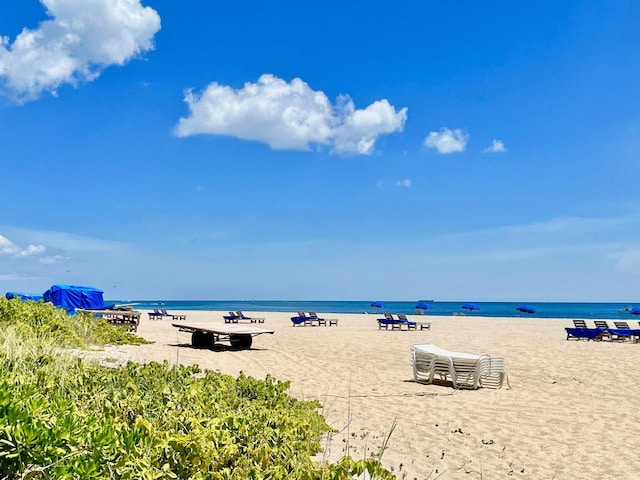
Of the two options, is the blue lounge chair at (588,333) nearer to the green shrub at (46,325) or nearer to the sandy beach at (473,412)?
the sandy beach at (473,412)

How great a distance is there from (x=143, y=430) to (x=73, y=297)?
22443 mm

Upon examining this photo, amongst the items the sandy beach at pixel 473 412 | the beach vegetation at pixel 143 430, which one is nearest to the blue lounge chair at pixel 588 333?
the sandy beach at pixel 473 412

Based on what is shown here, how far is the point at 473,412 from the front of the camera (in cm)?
770

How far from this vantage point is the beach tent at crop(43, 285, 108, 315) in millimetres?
22625

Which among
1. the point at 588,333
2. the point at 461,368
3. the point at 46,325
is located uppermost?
the point at 46,325

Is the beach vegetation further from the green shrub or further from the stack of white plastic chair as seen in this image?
the stack of white plastic chair

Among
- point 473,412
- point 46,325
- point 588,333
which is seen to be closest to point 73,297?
point 46,325

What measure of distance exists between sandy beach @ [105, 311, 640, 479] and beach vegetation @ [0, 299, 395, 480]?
1.03 metres

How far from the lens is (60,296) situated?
74.4 ft

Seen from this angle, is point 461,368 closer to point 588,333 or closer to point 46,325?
point 46,325

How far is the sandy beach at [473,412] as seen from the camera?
531cm

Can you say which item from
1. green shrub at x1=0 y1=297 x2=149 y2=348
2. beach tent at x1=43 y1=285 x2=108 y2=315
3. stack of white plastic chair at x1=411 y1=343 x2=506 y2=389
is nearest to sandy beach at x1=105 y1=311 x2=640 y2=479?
stack of white plastic chair at x1=411 y1=343 x2=506 y2=389

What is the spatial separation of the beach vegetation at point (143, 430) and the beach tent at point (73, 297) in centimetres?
1839

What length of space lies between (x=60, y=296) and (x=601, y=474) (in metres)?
22.3
